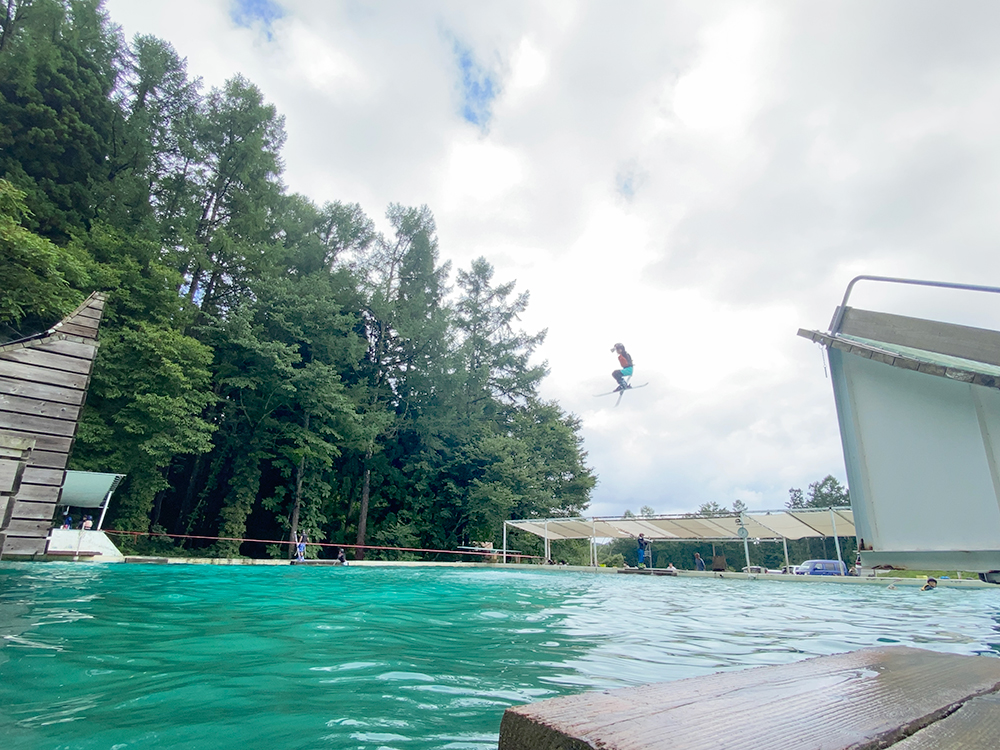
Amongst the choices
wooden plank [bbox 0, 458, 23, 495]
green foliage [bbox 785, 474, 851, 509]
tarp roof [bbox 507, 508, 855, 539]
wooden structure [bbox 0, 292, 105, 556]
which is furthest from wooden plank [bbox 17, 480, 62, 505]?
green foliage [bbox 785, 474, 851, 509]

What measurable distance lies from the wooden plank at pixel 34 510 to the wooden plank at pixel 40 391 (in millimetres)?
891

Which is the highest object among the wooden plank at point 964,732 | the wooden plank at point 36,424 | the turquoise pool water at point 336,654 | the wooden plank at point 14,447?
the wooden plank at point 36,424

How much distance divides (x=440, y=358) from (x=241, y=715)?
24228mm

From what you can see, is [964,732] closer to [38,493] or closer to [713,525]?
[38,493]

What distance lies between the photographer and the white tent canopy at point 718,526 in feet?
55.1

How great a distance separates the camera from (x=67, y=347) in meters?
5.02

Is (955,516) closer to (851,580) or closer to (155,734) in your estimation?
(155,734)

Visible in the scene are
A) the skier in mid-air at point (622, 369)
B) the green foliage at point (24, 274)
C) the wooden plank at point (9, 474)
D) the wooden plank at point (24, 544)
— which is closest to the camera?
the wooden plank at point (9, 474)

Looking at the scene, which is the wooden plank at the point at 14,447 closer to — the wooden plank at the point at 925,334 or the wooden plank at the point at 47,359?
the wooden plank at the point at 47,359

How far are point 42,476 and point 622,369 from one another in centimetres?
1045

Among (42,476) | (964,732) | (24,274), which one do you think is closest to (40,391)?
(42,476)

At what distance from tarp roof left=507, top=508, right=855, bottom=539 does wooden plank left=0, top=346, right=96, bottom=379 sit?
57.0 ft

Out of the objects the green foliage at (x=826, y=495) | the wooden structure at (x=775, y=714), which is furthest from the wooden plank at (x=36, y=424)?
the green foliage at (x=826, y=495)

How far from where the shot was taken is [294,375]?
19625 millimetres
